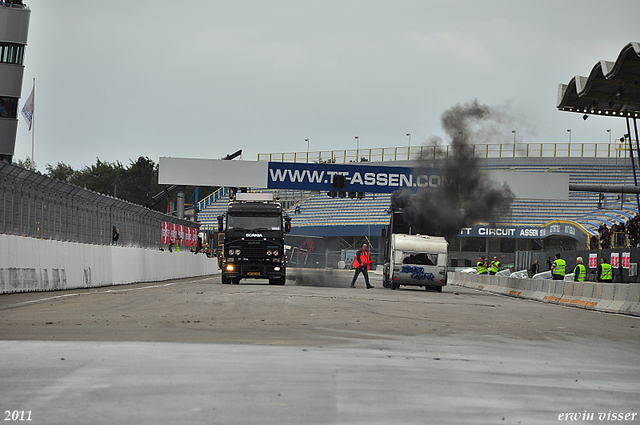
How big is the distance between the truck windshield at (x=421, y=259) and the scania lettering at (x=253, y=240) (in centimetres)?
575

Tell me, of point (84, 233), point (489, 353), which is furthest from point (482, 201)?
point (489, 353)

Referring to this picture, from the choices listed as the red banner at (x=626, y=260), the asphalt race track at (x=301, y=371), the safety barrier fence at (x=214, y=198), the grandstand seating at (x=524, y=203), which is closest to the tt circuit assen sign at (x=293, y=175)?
the red banner at (x=626, y=260)

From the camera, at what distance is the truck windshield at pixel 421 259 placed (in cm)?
3272

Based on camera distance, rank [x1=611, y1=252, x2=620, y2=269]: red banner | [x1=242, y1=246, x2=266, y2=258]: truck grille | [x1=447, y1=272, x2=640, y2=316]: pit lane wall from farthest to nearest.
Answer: [x1=611, y1=252, x2=620, y2=269]: red banner → [x1=242, y1=246, x2=266, y2=258]: truck grille → [x1=447, y1=272, x2=640, y2=316]: pit lane wall

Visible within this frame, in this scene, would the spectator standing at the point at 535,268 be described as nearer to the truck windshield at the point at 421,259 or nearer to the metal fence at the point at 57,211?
the truck windshield at the point at 421,259

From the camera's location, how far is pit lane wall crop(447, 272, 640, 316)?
Result: 20139 mm

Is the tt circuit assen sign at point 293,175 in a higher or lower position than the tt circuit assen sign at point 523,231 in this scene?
higher

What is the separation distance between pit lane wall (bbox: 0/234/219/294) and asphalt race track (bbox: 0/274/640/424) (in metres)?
5.49

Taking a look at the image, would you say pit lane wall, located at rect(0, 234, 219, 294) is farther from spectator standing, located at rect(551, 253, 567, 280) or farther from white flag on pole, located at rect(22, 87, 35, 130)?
white flag on pole, located at rect(22, 87, 35, 130)

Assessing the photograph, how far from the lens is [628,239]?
40.2 metres

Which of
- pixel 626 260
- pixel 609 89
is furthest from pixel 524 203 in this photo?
pixel 609 89

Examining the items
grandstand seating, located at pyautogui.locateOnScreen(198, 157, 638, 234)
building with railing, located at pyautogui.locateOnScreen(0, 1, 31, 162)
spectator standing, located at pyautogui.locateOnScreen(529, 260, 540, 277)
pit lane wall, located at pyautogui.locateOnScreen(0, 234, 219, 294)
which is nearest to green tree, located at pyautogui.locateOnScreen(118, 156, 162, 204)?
grandstand seating, located at pyautogui.locateOnScreen(198, 157, 638, 234)

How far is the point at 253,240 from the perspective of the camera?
29.3m

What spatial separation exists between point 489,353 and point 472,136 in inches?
1371
